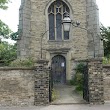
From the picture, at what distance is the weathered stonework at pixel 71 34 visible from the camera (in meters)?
22.2

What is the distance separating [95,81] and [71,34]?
10712 millimetres

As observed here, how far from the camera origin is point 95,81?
12625 mm

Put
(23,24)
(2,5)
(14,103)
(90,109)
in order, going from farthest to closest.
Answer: (23,24)
(2,5)
(14,103)
(90,109)

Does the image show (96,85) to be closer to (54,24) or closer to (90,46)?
(90,46)

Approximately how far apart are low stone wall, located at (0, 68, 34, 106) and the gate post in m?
2.86

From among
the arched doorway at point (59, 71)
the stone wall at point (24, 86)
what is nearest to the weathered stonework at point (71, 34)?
the arched doorway at point (59, 71)

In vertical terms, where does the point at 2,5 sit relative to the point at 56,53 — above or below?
above

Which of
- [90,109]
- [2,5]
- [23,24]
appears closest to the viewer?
[90,109]

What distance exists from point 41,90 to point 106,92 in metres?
3.22

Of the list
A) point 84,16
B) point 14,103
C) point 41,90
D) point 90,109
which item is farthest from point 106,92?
point 84,16

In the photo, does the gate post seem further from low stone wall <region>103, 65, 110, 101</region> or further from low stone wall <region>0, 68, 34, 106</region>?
low stone wall <region>0, 68, 34, 106</region>

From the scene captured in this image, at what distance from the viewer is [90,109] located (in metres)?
11.3

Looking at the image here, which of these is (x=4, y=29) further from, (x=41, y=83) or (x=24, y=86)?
(x=41, y=83)

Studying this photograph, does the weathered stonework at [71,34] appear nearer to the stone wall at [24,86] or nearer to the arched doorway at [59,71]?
the arched doorway at [59,71]
